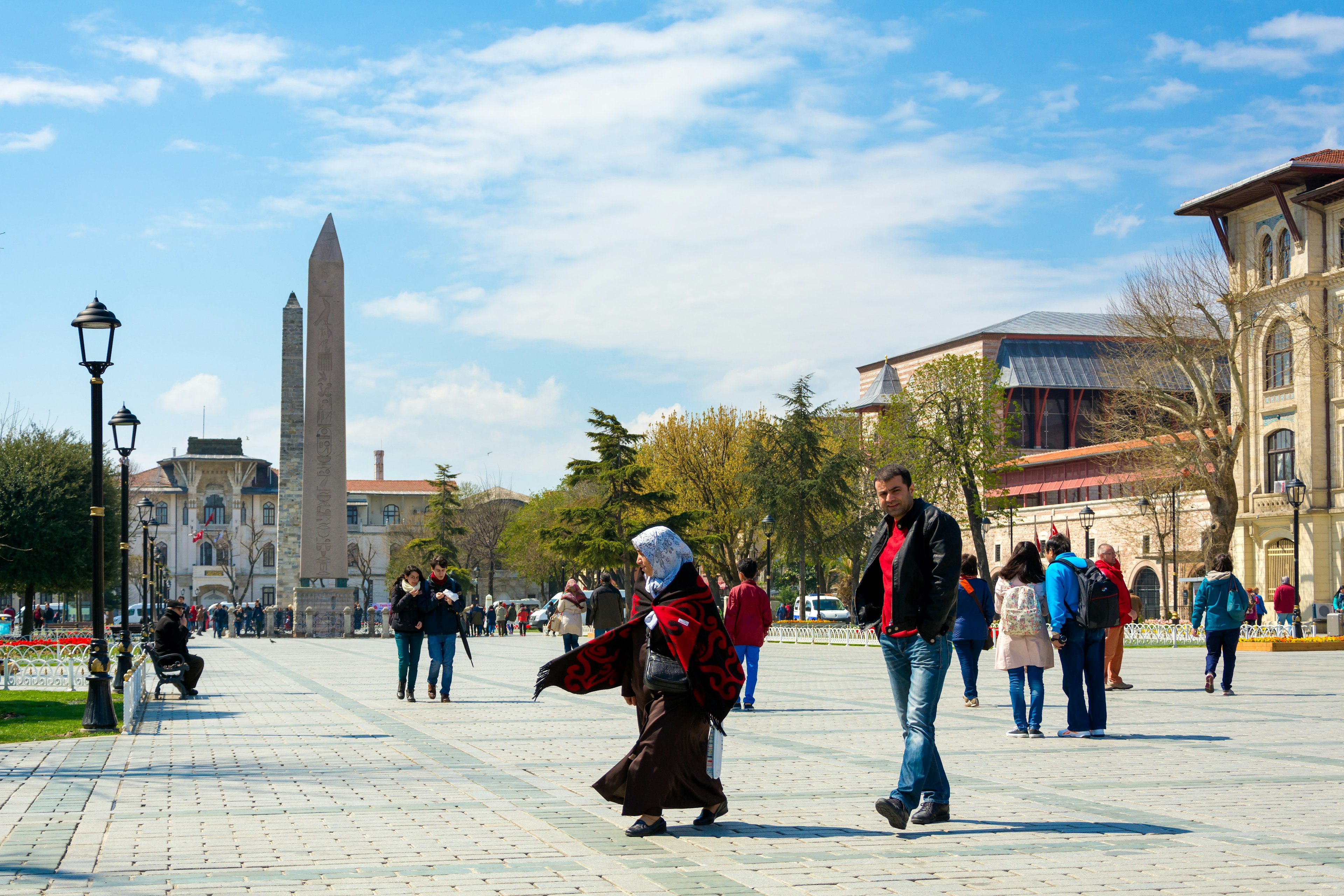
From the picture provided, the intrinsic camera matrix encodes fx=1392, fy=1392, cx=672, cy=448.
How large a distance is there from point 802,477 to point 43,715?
3546cm

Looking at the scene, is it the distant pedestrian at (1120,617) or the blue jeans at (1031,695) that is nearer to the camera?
the blue jeans at (1031,695)

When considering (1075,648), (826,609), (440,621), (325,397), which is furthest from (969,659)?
(826,609)

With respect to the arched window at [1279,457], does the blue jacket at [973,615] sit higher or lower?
lower

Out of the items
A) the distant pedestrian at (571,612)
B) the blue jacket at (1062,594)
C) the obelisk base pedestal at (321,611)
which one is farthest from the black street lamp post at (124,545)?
the obelisk base pedestal at (321,611)

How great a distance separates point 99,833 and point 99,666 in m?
6.34

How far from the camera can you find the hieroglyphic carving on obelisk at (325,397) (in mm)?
39188

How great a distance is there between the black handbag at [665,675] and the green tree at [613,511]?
141 feet

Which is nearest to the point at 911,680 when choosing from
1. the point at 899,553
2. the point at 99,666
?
the point at 899,553

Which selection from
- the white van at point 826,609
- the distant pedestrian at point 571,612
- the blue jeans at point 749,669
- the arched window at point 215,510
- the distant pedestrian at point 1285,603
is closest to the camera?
the blue jeans at point 749,669

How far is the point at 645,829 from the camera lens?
671 centimetres

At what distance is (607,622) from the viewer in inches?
719

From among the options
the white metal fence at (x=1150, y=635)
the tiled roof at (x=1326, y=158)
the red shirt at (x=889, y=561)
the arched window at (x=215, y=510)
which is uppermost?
the tiled roof at (x=1326, y=158)

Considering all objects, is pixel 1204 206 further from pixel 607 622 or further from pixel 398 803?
pixel 398 803

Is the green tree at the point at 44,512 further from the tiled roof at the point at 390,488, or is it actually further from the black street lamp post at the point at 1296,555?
the tiled roof at the point at 390,488
